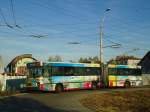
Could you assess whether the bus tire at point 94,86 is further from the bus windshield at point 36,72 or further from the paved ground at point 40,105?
the paved ground at point 40,105

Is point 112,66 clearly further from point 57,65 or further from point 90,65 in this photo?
point 57,65

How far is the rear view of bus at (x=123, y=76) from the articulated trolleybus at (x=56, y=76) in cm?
511

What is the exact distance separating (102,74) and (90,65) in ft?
7.79

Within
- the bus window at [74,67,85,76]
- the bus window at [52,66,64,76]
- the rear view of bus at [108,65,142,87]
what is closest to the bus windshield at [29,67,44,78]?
the bus window at [52,66,64,76]

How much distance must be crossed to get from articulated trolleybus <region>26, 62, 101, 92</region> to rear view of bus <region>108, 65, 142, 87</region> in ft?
16.8

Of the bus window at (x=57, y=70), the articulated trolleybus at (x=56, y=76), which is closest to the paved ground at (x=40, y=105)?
the articulated trolleybus at (x=56, y=76)

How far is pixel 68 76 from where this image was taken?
102 ft

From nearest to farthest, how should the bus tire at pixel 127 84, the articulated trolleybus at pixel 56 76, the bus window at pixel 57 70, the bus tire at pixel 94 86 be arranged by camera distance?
the articulated trolleybus at pixel 56 76, the bus window at pixel 57 70, the bus tire at pixel 94 86, the bus tire at pixel 127 84

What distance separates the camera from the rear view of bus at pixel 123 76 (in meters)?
37.8

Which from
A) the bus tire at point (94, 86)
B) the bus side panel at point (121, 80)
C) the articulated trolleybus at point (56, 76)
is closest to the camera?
the articulated trolleybus at point (56, 76)

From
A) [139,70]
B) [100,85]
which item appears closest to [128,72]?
[139,70]

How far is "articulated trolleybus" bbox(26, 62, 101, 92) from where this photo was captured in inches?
1148

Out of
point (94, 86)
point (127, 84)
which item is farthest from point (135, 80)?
point (94, 86)

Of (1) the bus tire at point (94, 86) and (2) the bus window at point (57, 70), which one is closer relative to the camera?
(2) the bus window at point (57, 70)
